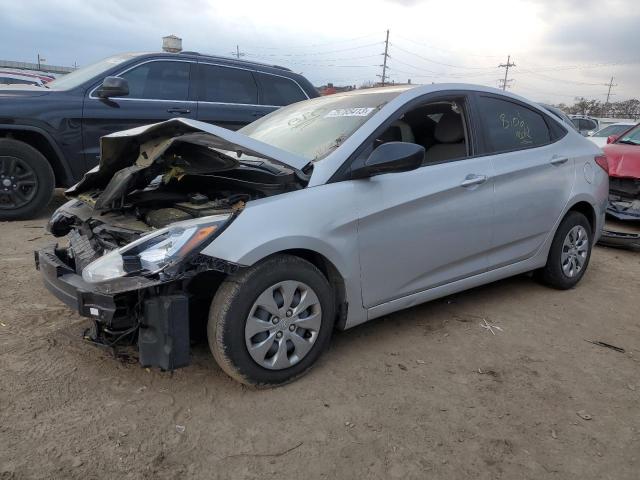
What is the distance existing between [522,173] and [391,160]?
149cm

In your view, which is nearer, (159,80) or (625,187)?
(159,80)

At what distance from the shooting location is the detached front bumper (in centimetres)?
249

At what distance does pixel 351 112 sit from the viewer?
352 cm

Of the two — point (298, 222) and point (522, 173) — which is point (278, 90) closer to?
point (522, 173)

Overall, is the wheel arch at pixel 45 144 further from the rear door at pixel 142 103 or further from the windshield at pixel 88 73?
the windshield at pixel 88 73

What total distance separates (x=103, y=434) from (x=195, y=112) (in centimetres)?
491

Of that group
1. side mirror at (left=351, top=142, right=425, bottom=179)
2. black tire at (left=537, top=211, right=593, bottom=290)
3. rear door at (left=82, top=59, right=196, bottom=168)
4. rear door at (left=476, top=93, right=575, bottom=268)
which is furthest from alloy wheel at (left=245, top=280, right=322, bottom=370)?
rear door at (left=82, top=59, right=196, bottom=168)

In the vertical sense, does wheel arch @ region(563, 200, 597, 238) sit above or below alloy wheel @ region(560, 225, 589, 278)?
above

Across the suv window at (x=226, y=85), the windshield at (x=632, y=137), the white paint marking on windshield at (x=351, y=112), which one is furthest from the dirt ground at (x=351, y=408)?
the windshield at (x=632, y=137)

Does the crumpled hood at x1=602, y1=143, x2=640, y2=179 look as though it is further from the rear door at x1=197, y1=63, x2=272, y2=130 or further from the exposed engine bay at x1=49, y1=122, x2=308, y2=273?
the exposed engine bay at x1=49, y1=122, x2=308, y2=273

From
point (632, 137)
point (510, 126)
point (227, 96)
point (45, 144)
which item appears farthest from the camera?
point (632, 137)

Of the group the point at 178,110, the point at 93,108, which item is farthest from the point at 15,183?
the point at 178,110

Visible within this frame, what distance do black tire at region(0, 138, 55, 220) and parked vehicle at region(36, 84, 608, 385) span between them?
2.46m

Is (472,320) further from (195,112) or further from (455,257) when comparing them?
(195,112)
